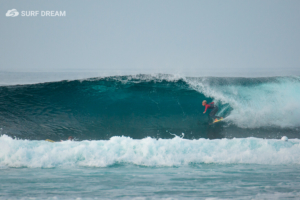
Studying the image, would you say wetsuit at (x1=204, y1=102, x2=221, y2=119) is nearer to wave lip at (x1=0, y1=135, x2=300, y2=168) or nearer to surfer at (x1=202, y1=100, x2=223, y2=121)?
surfer at (x1=202, y1=100, x2=223, y2=121)

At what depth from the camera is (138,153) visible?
437 cm

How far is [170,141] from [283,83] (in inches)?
231

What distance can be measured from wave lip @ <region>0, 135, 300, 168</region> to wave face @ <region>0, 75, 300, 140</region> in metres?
1.48

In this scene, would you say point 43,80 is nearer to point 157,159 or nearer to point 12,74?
point 12,74

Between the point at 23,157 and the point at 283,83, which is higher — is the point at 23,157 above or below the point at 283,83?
below

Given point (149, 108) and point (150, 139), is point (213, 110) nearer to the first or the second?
point (149, 108)

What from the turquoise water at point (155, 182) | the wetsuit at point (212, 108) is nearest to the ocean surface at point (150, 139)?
the turquoise water at point (155, 182)

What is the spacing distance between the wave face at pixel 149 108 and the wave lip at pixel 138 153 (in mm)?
1484

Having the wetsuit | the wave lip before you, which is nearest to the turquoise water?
the wave lip

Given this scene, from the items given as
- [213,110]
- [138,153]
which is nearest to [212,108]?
[213,110]

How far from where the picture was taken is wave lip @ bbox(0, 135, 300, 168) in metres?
4.15

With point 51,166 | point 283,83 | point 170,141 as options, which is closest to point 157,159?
point 170,141

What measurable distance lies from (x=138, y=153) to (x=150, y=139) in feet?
1.48

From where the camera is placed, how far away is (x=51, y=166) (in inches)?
159
